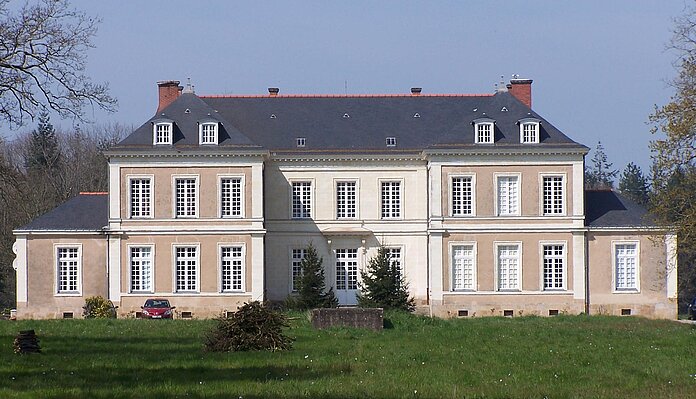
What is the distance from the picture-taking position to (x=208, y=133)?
4725cm

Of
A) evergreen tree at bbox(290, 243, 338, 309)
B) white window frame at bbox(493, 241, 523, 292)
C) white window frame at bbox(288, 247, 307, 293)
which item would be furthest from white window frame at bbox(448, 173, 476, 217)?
white window frame at bbox(288, 247, 307, 293)

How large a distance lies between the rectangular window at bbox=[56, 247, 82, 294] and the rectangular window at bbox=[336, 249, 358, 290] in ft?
36.5

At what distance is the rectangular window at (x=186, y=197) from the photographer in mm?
47156

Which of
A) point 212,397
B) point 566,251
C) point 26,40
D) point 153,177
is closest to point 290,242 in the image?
point 153,177

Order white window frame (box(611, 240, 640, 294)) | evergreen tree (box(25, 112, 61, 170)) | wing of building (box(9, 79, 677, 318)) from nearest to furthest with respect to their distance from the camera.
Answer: wing of building (box(9, 79, 677, 318)) → white window frame (box(611, 240, 640, 294)) → evergreen tree (box(25, 112, 61, 170))

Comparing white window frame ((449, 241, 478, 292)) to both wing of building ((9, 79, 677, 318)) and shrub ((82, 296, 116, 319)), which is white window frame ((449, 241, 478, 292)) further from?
shrub ((82, 296, 116, 319))

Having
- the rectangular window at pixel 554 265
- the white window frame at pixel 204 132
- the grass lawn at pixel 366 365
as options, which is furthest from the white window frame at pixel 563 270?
the grass lawn at pixel 366 365

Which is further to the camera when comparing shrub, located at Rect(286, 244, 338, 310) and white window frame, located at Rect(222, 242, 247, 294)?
white window frame, located at Rect(222, 242, 247, 294)

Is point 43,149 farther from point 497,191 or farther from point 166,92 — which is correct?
point 497,191

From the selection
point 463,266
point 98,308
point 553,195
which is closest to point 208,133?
point 98,308

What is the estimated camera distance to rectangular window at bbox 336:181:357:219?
162 ft

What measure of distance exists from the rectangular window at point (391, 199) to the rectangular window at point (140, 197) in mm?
10200

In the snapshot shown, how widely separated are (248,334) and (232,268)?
2388 centimetres

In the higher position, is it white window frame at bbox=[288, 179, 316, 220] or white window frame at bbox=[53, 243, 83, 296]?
white window frame at bbox=[288, 179, 316, 220]
